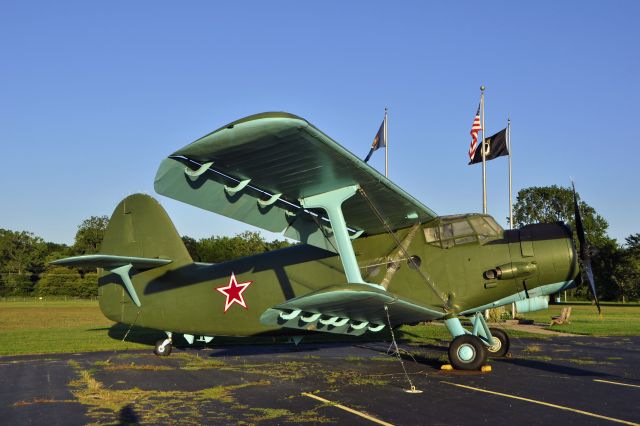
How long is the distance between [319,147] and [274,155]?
0.71 meters

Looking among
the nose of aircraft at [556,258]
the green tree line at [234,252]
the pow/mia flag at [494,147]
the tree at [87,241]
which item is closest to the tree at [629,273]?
the green tree line at [234,252]

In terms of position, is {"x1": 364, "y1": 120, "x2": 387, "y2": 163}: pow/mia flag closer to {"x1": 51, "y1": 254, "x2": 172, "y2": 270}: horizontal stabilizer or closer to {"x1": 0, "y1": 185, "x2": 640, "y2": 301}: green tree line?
{"x1": 51, "y1": 254, "x2": 172, "y2": 270}: horizontal stabilizer

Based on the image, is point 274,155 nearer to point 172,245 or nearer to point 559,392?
point 559,392

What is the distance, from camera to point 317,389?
30.7ft

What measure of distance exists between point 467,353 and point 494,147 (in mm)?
16277

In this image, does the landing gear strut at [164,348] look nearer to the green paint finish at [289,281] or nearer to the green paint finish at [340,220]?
the green paint finish at [289,281]

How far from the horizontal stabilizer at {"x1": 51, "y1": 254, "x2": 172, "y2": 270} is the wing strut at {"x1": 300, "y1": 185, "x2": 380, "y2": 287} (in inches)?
188

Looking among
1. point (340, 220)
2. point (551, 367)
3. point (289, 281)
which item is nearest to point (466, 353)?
point (551, 367)

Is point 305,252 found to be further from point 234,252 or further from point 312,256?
point 234,252

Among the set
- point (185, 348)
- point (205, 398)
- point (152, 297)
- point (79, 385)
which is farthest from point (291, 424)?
point (185, 348)

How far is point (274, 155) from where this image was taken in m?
8.38

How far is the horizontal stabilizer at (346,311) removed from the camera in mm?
8375

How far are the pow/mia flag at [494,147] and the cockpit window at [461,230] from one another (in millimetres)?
14075

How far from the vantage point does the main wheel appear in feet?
36.0
